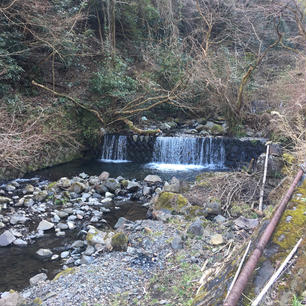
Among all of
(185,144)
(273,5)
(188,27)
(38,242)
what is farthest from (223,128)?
(38,242)

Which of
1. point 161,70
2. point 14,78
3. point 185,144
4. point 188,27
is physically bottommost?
point 185,144

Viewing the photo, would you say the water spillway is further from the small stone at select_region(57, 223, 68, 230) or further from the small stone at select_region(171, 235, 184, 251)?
the small stone at select_region(171, 235, 184, 251)

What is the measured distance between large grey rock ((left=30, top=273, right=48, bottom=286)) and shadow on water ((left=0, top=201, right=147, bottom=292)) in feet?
0.37

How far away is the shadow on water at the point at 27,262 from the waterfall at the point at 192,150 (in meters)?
5.42

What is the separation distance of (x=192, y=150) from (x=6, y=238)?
7.03 meters

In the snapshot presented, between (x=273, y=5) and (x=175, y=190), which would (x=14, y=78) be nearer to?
(x=175, y=190)

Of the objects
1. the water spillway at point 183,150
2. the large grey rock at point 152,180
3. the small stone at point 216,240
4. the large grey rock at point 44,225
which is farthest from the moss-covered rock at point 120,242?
the water spillway at point 183,150

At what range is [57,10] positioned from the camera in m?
10.3

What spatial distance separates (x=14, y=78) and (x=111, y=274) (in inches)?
306

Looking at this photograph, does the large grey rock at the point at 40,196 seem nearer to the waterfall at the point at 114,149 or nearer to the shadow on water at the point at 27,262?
the shadow on water at the point at 27,262

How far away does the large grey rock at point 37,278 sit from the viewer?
3.73 meters

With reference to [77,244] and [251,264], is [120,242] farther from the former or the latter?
[251,264]

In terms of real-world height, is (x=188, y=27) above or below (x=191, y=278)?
above

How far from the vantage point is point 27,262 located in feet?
14.4
